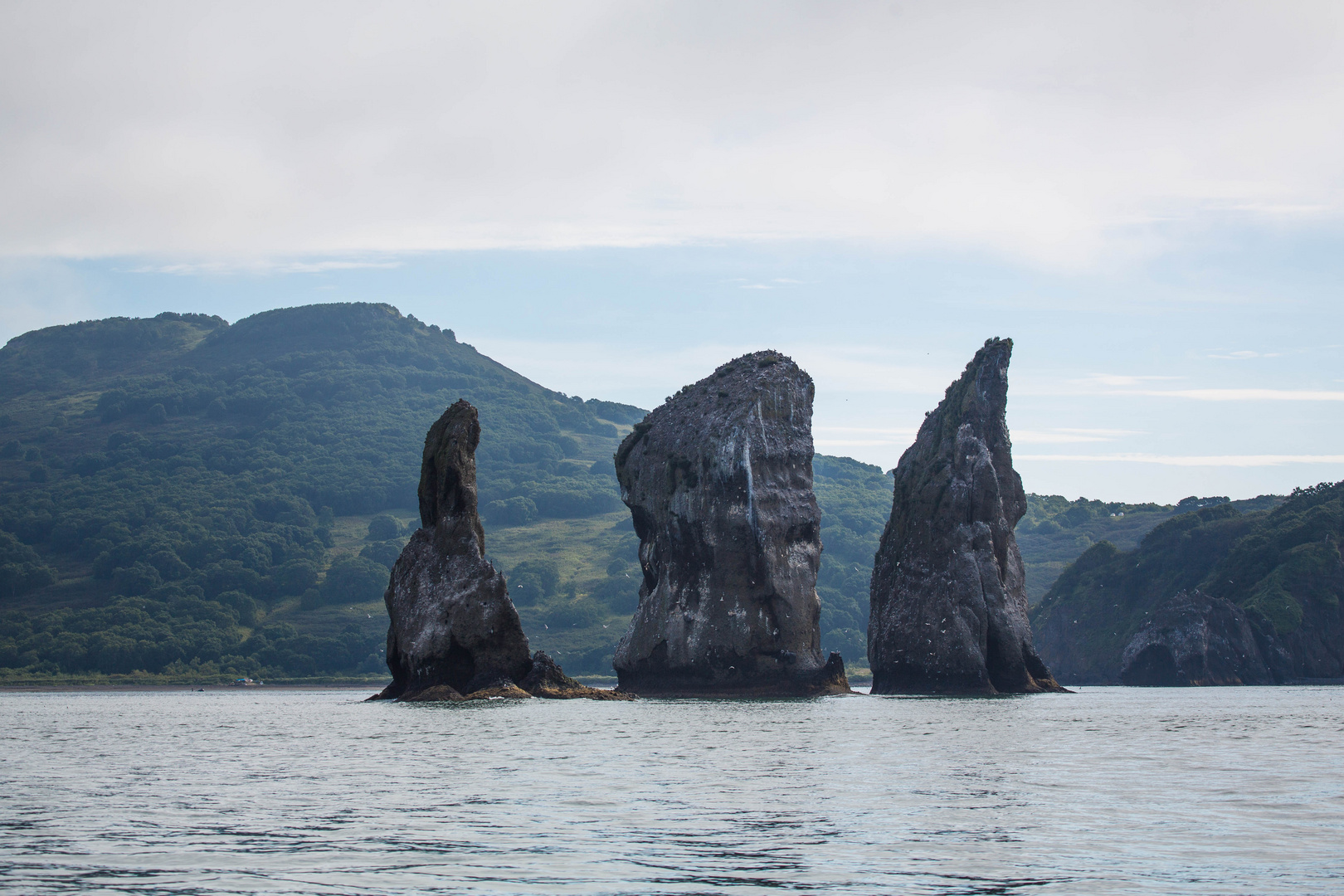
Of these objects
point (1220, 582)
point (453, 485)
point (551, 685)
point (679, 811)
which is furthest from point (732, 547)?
point (1220, 582)

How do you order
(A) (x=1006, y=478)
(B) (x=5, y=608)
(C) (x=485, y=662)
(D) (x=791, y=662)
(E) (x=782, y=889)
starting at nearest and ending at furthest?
(E) (x=782, y=889) < (C) (x=485, y=662) < (D) (x=791, y=662) < (A) (x=1006, y=478) < (B) (x=5, y=608)

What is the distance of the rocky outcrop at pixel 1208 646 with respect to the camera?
115500 mm

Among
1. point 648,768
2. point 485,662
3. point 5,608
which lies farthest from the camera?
point 5,608

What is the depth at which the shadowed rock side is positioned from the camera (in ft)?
267

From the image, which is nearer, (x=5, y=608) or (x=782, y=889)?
(x=782, y=889)

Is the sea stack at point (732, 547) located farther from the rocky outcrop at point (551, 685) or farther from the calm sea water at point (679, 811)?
the calm sea water at point (679, 811)

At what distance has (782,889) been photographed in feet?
49.5

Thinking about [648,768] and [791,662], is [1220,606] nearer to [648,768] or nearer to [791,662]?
[791,662]

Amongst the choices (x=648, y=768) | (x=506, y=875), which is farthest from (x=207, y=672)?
(x=506, y=875)

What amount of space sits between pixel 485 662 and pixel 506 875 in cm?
5107

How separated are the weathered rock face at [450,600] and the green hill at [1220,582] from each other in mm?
82552

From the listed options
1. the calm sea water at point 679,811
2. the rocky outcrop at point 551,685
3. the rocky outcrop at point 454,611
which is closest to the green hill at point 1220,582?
the rocky outcrop at point 551,685

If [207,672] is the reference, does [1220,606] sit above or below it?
above

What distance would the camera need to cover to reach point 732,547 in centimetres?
8119
